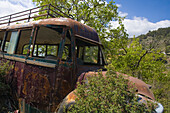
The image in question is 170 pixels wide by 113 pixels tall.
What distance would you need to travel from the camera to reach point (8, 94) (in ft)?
13.9

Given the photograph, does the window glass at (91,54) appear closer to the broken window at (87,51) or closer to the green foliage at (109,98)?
the broken window at (87,51)

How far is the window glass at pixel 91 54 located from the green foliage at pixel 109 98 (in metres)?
2.26

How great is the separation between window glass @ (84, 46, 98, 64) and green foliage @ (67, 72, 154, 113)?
7.41 feet

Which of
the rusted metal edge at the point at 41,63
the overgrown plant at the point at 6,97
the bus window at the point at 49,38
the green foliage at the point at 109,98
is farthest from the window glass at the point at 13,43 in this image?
the green foliage at the point at 109,98

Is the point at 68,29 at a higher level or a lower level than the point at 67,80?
higher

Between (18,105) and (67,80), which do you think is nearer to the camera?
(67,80)

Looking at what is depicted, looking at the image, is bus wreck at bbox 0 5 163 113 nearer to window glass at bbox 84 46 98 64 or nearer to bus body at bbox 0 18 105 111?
bus body at bbox 0 18 105 111

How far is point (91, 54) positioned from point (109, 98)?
2888 millimetres

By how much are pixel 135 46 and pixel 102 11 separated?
21.7 ft

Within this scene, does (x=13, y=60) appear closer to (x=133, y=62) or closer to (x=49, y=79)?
(x=49, y=79)

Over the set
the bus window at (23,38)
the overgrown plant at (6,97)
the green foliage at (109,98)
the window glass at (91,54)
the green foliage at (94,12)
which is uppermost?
the green foliage at (94,12)

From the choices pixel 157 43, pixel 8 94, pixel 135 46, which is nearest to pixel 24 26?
pixel 8 94

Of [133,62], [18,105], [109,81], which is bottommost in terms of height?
[18,105]

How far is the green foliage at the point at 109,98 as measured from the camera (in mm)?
1938
